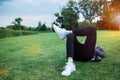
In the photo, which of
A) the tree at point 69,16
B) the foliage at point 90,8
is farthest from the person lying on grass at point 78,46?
the foliage at point 90,8

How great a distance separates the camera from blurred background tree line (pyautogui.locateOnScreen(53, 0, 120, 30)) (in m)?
19.7

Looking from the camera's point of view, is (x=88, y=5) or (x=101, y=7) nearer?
(x=101, y=7)

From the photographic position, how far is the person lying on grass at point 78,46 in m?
2.42

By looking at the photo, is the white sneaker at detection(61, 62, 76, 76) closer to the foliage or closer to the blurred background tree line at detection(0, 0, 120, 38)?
the blurred background tree line at detection(0, 0, 120, 38)

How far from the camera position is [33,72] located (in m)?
2.46

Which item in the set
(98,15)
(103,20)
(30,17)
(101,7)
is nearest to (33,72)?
(30,17)

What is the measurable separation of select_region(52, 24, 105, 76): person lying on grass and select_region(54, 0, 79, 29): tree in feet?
54.4

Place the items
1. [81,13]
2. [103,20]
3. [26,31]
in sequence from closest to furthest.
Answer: [26,31] < [103,20] < [81,13]

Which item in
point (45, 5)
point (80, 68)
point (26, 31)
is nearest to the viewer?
point (80, 68)

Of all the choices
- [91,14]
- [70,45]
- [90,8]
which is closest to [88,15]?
[91,14]

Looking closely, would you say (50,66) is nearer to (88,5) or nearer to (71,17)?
(71,17)

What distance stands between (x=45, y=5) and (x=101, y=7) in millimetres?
12413

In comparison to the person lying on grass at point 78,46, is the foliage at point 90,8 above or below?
above

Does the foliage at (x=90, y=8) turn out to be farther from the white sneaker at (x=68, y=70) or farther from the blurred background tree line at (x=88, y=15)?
the white sneaker at (x=68, y=70)
